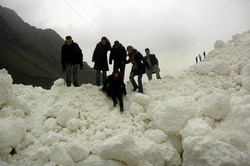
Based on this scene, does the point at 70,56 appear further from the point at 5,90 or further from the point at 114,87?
the point at 5,90

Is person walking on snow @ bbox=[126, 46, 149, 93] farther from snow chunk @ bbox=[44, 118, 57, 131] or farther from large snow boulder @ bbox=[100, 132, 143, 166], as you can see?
large snow boulder @ bbox=[100, 132, 143, 166]

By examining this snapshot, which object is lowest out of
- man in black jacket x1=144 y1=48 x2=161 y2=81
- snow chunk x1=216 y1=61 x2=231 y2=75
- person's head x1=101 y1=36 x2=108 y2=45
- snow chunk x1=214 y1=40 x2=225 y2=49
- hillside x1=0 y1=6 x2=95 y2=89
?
snow chunk x1=216 y1=61 x2=231 y2=75

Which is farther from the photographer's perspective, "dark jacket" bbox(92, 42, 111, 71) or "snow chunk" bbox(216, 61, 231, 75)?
"snow chunk" bbox(216, 61, 231, 75)

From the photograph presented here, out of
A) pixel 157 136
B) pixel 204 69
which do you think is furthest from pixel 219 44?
pixel 157 136

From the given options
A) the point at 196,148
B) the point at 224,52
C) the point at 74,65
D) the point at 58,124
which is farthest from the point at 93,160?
the point at 224,52

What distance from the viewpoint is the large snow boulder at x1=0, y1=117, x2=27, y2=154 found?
4.98 meters

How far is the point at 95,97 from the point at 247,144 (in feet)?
15.4

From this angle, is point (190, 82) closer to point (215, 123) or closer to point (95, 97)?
point (215, 123)

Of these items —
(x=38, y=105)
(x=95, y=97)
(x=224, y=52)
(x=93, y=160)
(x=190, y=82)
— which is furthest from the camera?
(x=224, y=52)

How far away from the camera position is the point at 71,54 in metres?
8.24

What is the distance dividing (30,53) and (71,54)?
58110mm

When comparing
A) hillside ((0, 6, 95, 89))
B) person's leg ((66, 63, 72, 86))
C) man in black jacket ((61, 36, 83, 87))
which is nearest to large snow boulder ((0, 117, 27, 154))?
person's leg ((66, 63, 72, 86))

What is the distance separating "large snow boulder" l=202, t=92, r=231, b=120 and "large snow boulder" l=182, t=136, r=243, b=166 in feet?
5.26

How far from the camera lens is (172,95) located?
7535mm
